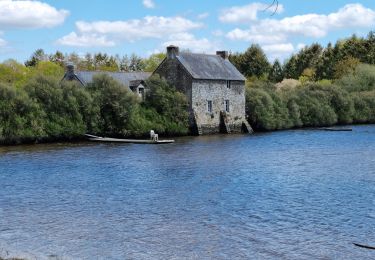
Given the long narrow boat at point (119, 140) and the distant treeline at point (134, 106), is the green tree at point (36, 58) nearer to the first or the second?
the distant treeline at point (134, 106)

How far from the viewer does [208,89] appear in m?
65.9

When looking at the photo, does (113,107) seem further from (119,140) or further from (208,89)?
(208,89)

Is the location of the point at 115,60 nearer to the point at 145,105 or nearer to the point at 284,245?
the point at 145,105

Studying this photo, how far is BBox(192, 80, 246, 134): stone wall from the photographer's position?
64.8m

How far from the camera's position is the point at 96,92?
58.2 metres

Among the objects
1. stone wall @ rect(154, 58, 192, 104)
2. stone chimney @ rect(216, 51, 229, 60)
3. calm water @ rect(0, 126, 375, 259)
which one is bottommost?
calm water @ rect(0, 126, 375, 259)

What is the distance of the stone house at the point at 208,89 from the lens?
64375 mm

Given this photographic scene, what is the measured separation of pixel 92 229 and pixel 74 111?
122 feet

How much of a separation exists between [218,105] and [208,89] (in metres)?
2.61

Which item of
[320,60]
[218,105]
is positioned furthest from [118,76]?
[320,60]

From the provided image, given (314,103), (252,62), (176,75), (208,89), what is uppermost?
(252,62)

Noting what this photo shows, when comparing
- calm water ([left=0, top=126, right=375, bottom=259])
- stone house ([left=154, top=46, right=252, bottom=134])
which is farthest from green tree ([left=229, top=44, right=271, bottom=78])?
calm water ([left=0, top=126, right=375, bottom=259])

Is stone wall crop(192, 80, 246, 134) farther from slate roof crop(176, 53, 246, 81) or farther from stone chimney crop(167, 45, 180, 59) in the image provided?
stone chimney crop(167, 45, 180, 59)

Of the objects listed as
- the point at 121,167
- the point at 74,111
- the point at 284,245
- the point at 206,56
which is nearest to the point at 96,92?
the point at 74,111
